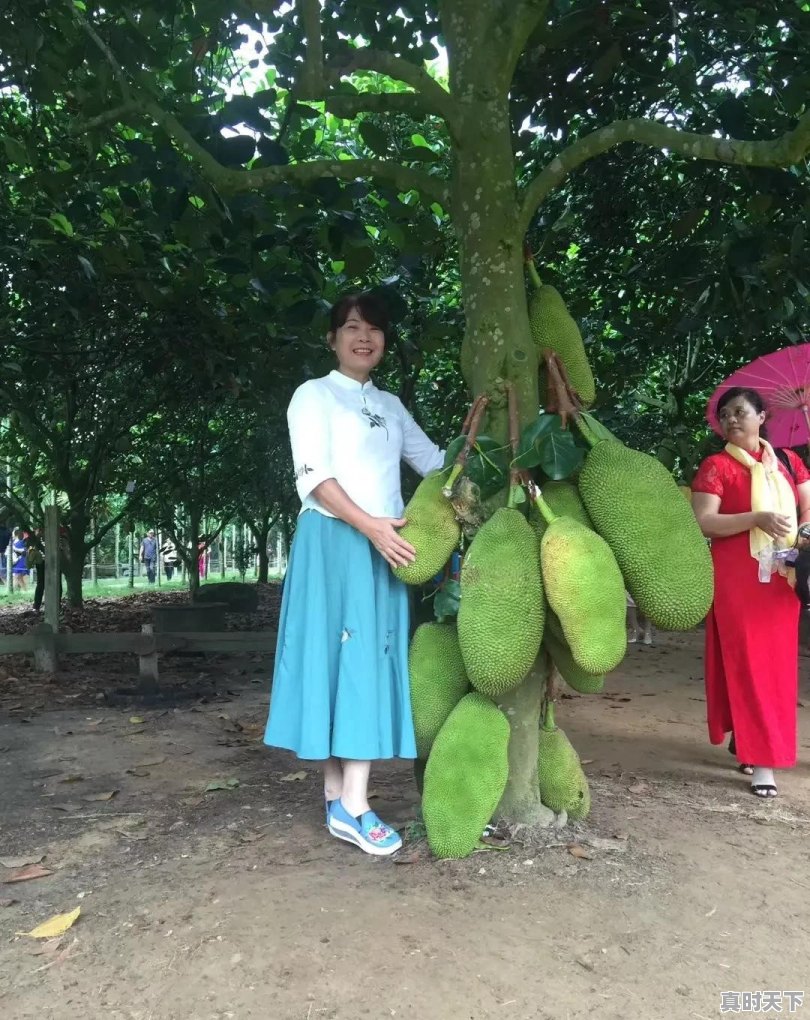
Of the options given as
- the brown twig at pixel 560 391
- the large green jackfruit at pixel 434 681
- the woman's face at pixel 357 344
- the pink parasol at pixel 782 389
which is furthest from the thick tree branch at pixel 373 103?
the pink parasol at pixel 782 389

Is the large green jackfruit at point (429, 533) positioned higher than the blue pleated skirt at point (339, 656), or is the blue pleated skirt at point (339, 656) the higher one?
the large green jackfruit at point (429, 533)

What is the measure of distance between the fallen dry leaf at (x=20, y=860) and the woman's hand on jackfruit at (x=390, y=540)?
1296mm

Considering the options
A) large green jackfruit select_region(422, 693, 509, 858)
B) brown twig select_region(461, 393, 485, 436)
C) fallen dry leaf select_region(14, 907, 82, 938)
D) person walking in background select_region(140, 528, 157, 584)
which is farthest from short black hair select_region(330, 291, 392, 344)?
person walking in background select_region(140, 528, 157, 584)

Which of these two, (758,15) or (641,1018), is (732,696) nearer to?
(641,1018)

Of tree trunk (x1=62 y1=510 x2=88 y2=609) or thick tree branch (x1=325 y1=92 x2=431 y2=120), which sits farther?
tree trunk (x1=62 y1=510 x2=88 y2=609)

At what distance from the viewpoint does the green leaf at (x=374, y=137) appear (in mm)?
2777

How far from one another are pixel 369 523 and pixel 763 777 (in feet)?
5.88

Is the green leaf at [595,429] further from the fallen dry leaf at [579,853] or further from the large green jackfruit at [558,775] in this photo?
the fallen dry leaf at [579,853]

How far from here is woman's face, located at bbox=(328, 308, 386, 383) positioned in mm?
2375

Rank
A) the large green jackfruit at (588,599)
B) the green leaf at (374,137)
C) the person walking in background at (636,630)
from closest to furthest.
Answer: the large green jackfruit at (588,599)
the green leaf at (374,137)
the person walking in background at (636,630)

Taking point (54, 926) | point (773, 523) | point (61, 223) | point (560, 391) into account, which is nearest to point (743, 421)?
point (773, 523)

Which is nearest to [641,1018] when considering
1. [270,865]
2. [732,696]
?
[270,865]

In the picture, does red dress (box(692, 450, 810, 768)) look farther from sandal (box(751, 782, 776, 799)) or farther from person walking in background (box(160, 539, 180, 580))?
person walking in background (box(160, 539, 180, 580))

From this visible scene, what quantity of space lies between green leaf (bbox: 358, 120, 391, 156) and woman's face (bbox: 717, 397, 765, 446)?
153 cm
